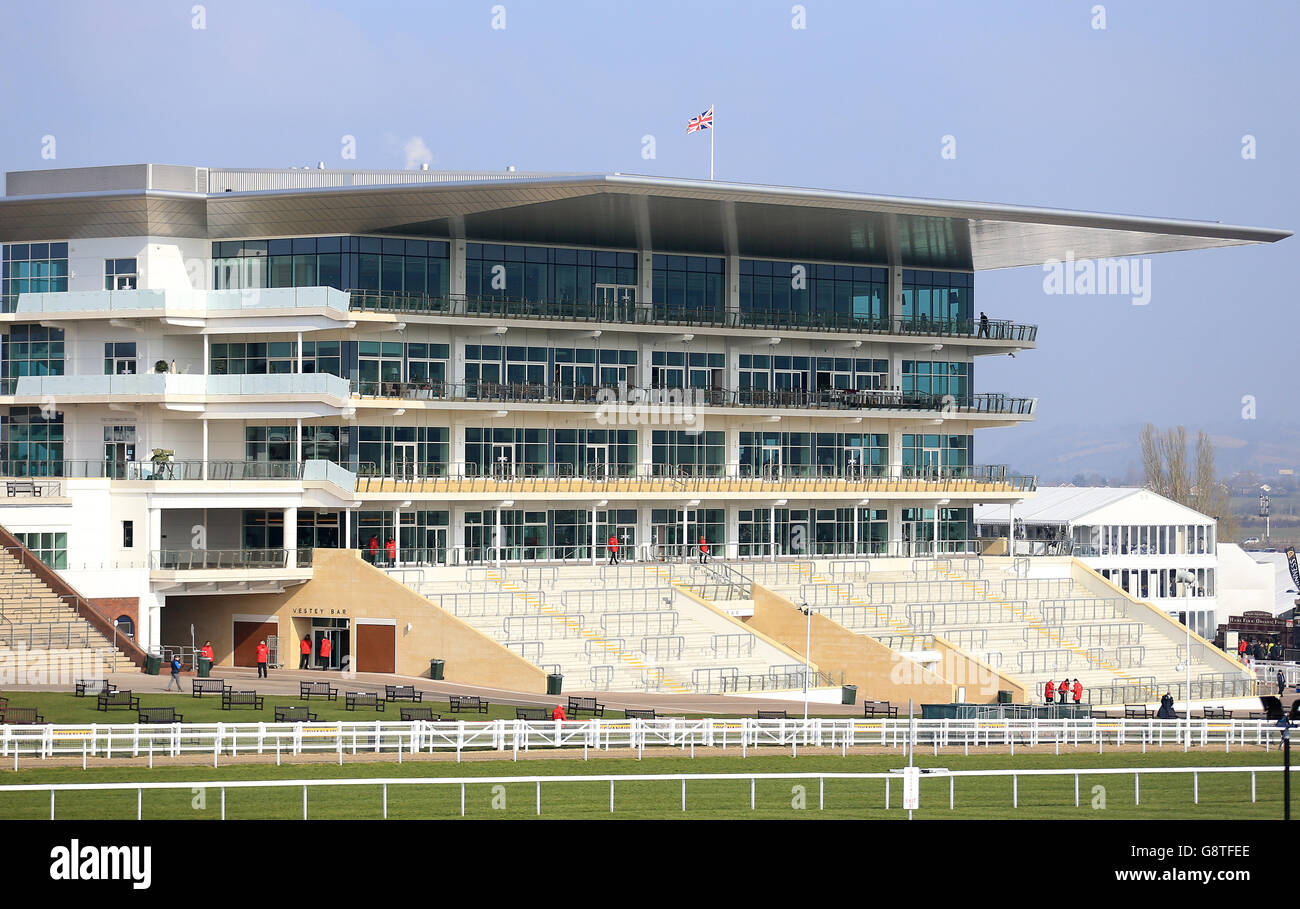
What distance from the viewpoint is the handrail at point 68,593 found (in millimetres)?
52000

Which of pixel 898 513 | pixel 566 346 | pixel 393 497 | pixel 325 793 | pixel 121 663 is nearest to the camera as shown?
pixel 325 793

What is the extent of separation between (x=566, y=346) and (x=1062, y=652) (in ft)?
71.3

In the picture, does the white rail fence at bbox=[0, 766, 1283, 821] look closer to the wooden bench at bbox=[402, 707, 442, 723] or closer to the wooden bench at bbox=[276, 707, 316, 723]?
the wooden bench at bbox=[276, 707, 316, 723]

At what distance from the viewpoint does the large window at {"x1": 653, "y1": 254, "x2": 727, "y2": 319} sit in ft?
232

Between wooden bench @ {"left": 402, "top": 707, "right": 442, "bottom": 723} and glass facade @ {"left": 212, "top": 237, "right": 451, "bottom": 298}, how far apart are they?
23269mm

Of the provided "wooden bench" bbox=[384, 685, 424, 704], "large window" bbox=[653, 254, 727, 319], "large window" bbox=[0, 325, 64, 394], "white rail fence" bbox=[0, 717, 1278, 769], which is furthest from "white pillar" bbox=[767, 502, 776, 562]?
"white rail fence" bbox=[0, 717, 1278, 769]

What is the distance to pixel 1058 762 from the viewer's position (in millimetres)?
36031

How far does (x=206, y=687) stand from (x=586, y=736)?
16.0 meters

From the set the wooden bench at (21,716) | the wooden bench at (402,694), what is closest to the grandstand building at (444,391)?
the wooden bench at (402,694)

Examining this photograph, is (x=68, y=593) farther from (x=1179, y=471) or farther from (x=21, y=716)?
(x=1179, y=471)

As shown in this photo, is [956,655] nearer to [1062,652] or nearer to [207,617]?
[1062,652]

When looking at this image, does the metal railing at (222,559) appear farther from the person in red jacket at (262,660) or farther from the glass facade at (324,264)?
the glass facade at (324,264)
